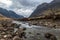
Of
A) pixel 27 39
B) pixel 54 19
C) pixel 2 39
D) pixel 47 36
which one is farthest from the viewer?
pixel 54 19

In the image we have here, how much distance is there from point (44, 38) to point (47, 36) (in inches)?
67.0

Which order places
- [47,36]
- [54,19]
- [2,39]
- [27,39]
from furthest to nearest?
[54,19]
[47,36]
[27,39]
[2,39]

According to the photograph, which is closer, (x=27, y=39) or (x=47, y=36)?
(x=27, y=39)

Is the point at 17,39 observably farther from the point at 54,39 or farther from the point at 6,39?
the point at 54,39

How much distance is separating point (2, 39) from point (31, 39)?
588cm

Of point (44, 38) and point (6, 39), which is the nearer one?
point (6, 39)

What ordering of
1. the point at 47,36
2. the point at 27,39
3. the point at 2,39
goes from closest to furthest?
the point at 2,39, the point at 27,39, the point at 47,36

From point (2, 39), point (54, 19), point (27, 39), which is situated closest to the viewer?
point (2, 39)

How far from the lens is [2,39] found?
32562 millimetres

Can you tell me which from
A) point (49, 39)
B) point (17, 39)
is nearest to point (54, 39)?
point (49, 39)

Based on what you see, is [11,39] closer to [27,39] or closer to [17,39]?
[17,39]

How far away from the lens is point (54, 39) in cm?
3572

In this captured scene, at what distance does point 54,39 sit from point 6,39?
373 inches

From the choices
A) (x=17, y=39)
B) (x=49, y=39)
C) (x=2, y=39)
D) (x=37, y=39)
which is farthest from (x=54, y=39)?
(x=2, y=39)
